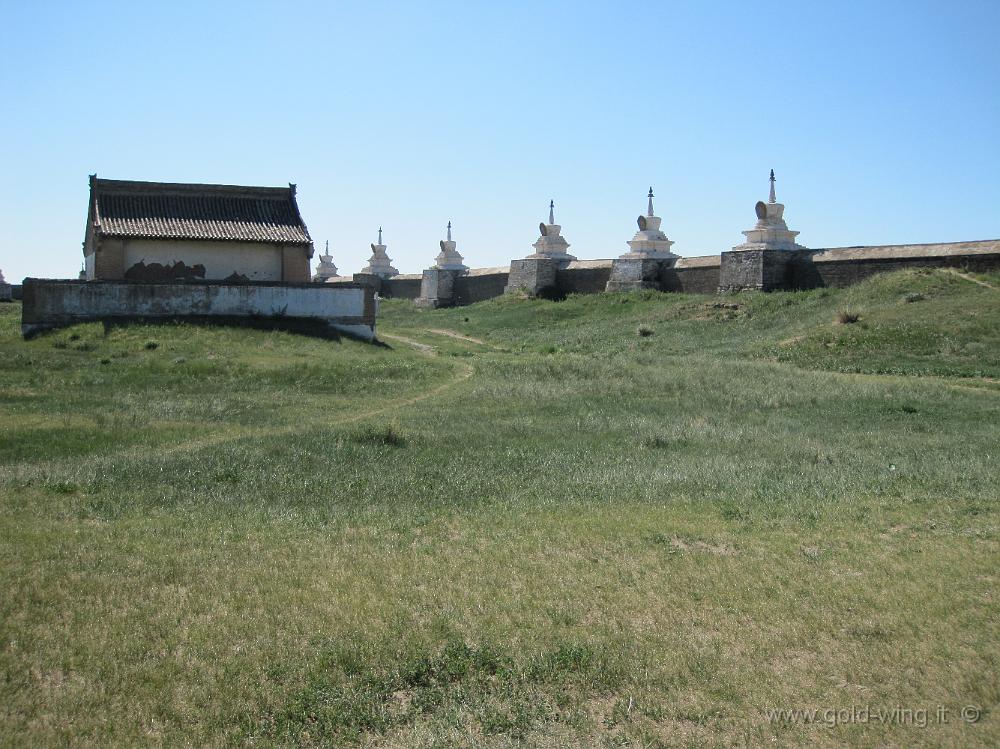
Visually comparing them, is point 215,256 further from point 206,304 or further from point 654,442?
point 654,442

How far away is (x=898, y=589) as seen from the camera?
6.56 meters

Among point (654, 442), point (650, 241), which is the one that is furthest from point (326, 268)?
point (654, 442)

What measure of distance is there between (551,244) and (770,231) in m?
10.2

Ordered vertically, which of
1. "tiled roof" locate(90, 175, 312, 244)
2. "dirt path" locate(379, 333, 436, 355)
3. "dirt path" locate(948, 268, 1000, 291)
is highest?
"tiled roof" locate(90, 175, 312, 244)

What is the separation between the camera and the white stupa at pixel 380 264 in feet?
152

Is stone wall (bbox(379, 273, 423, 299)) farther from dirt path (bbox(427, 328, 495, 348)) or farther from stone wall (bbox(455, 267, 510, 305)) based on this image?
dirt path (bbox(427, 328, 495, 348))

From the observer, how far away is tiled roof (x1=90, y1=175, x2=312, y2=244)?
973 inches

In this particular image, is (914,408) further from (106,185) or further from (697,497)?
(106,185)

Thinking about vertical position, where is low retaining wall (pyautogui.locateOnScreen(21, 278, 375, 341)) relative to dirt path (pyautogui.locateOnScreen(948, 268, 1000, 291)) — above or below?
below

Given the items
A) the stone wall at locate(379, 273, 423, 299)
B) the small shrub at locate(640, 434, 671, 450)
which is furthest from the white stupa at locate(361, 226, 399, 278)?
the small shrub at locate(640, 434, 671, 450)

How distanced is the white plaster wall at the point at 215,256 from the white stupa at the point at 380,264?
20185 mm

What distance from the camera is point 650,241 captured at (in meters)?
Result: 32.0

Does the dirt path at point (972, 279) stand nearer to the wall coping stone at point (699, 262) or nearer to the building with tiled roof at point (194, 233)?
the wall coping stone at point (699, 262)

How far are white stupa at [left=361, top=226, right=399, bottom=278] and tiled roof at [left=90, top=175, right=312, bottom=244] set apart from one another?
19563mm
